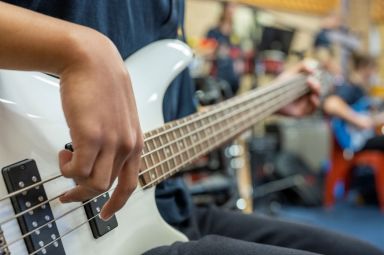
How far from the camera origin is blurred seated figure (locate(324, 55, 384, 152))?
10.3 feet

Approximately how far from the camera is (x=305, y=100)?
1.40m

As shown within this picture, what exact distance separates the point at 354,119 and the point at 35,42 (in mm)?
3007

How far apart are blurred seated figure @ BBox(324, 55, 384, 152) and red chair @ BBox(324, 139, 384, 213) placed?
0.06 metres

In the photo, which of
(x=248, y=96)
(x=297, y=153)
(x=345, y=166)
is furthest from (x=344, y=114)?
(x=248, y=96)

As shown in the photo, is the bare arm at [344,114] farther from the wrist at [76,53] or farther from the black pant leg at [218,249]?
the wrist at [76,53]

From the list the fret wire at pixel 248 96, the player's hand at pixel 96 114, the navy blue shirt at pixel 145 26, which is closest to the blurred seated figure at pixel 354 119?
the fret wire at pixel 248 96

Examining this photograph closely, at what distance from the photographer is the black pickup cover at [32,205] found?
0.49 m

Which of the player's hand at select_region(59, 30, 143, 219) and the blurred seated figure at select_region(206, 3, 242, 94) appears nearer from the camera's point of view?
the player's hand at select_region(59, 30, 143, 219)

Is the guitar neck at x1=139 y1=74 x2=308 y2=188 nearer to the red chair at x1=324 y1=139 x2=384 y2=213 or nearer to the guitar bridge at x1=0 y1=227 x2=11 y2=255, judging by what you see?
the guitar bridge at x1=0 y1=227 x2=11 y2=255

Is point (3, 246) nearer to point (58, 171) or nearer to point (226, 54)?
point (58, 171)

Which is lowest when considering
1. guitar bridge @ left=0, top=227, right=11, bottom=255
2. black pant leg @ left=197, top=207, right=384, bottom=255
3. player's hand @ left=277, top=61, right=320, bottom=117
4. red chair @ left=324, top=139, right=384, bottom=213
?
red chair @ left=324, top=139, right=384, bottom=213

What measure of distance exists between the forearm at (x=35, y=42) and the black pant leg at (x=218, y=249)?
314mm

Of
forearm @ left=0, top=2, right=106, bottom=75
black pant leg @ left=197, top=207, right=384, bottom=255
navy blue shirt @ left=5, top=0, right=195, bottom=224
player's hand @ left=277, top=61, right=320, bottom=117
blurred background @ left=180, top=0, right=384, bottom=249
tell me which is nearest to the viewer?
forearm @ left=0, top=2, right=106, bottom=75

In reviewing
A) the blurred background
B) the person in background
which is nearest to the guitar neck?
the person in background
